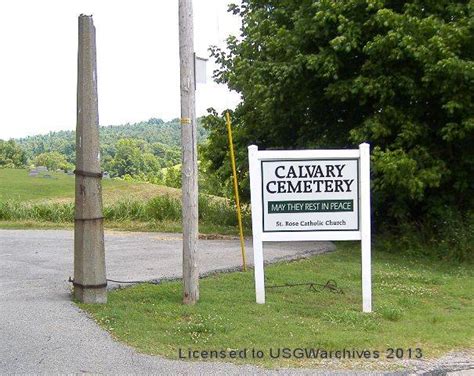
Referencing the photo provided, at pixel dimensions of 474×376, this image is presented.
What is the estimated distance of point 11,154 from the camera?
99562 millimetres

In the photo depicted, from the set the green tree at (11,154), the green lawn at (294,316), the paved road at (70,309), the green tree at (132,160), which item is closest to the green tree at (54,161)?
the green tree at (132,160)

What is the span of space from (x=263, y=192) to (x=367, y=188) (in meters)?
1.35

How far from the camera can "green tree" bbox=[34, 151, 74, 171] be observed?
7331 cm

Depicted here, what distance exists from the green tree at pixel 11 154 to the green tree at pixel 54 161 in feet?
45.6

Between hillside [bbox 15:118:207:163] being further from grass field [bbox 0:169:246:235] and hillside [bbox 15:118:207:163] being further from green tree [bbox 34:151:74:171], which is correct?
grass field [bbox 0:169:246:235]

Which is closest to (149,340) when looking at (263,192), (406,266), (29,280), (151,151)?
A: (263,192)

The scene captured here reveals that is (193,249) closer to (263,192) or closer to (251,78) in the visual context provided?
(263,192)

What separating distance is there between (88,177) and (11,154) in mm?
97207

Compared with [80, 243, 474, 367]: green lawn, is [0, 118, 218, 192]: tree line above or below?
above

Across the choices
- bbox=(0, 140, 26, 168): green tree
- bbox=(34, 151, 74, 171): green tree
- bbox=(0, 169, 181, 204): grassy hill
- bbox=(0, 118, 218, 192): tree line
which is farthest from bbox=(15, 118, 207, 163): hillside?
bbox=(0, 140, 26, 168): green tree

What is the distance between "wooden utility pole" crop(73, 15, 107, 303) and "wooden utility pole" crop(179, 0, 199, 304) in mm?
1099

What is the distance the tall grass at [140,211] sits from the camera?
68.3 feet

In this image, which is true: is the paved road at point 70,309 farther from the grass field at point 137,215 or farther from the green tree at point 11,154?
the green tree at point 11,154

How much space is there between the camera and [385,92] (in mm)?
13391
